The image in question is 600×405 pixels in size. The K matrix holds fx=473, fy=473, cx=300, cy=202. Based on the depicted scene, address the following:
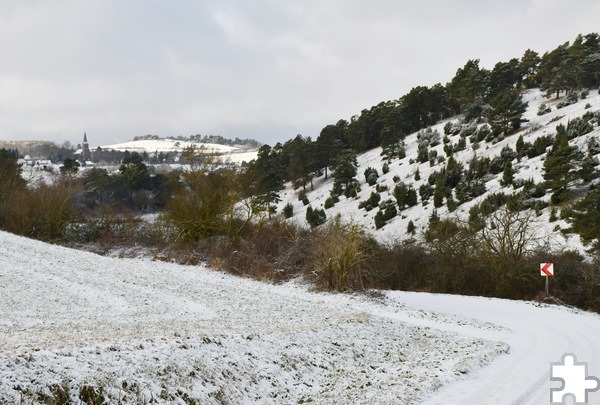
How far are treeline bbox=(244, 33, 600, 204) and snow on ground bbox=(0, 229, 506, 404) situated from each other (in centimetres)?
4713

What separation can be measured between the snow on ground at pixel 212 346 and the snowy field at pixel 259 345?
0.04 meters

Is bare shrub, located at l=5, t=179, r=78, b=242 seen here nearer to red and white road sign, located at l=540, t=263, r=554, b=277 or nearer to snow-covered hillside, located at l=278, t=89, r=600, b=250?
snow-covered hillside, located at l=278, t=89, r=600, b=250

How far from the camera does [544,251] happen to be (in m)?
35.6

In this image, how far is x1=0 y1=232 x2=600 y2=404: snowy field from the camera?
29.1ft

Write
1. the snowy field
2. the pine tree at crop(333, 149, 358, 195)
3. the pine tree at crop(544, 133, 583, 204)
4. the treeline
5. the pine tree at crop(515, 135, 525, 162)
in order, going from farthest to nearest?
the pine tree at crop(333, 149, 358, 195) < the treeline < the pine tree at crop(515, 135, 525, 162) < the pine tree at crop(544, 133, 583, 204) < the snowy field

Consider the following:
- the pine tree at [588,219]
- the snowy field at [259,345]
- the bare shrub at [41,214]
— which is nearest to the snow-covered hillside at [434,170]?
the pine tree at [588,219]

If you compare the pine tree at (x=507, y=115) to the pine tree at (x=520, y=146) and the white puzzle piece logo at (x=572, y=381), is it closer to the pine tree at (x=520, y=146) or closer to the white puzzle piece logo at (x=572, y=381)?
the pine tree at (x=520, y=146)

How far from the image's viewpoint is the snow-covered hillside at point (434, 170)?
166 feet

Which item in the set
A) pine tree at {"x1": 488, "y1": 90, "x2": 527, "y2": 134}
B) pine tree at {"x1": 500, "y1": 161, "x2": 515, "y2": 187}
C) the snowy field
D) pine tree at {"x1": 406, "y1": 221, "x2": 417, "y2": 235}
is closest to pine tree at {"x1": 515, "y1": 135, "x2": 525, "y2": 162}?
pine tree at {"x1": 500, "y1": 161, "x2": 515, "y2": 187}

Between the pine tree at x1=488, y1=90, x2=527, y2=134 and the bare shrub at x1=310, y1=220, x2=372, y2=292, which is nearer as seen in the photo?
the bare shrub at x1=310, y1=220, x2=372, y2=292

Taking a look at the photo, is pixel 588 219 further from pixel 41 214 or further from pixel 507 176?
Answer: pixel 41 214

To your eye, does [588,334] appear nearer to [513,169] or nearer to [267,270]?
[267,270]

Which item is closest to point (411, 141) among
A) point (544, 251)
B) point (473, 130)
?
point (473, 130)

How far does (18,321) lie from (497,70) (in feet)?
281
